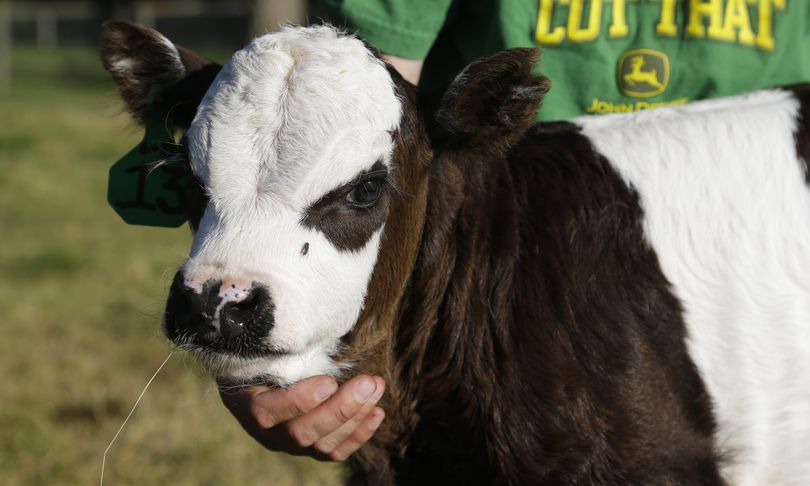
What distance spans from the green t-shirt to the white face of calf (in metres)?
Result: 0.47

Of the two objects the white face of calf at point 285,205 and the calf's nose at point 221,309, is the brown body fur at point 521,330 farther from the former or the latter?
the calf's nose at point 221,309

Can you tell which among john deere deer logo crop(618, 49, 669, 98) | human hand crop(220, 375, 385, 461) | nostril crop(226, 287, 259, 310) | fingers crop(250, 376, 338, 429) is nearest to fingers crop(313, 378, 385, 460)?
human hand crop(220, 375, 385, 461)

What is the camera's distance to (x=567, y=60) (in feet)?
12.6

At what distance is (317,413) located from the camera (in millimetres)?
3131

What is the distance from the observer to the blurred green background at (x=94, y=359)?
5281mm

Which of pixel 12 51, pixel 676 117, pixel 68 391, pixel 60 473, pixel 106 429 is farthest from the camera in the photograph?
pixel 12 51

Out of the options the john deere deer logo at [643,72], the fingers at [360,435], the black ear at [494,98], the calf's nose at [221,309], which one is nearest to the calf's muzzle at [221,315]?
the calf's nose at [221,309]

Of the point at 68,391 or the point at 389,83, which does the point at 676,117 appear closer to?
the point at 389,83

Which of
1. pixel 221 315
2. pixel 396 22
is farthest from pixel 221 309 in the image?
pixel 396 22

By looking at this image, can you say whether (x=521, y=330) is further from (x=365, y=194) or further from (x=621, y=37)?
(x=621, y=37)

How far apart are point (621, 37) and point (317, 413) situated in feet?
5.43

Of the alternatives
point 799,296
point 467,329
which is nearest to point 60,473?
point 467,329

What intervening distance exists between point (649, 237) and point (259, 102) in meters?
1.21

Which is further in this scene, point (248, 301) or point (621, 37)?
point (621, 37)
